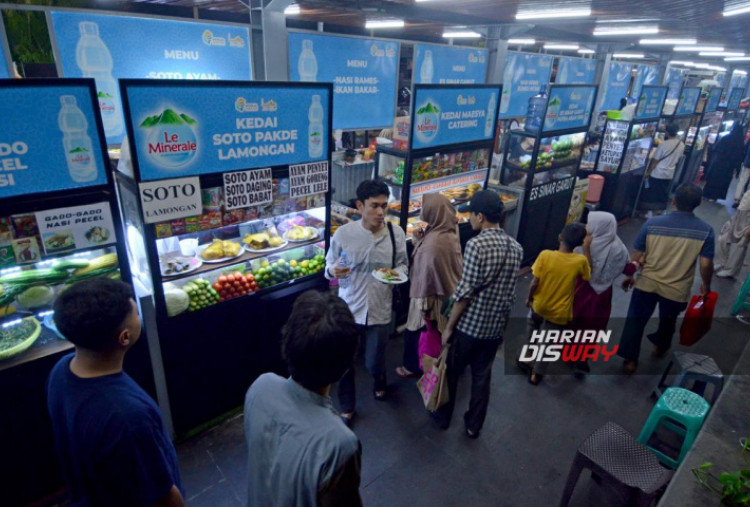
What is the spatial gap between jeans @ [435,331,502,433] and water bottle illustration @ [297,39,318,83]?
361 cm

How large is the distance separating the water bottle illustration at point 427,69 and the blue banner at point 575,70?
13.9 ft

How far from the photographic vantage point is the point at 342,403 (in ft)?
13.4

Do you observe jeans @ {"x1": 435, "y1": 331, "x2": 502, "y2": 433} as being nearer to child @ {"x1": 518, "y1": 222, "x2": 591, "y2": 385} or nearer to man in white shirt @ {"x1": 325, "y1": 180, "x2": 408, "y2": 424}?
man in white shirt @ {"x1": 325, "y1": 180, "x2": 408, "y2": 424}

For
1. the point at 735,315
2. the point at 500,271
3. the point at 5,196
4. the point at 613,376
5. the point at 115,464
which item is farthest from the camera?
A: the point at 735,315

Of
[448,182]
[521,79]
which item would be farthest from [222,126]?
[521,79]

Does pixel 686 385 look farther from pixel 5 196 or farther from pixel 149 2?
pixel 149 2

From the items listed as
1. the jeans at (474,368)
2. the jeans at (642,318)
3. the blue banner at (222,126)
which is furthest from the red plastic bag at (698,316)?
the blue banner at (222,126)

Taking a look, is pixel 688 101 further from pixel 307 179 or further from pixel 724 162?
pixel 307 179

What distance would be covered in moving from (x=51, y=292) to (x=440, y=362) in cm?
298

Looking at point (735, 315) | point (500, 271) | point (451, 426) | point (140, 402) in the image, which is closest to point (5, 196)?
point (140, 402)

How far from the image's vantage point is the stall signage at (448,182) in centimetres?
541

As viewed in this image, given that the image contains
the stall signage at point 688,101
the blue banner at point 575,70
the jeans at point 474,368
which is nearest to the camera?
the jeans at point 474,368

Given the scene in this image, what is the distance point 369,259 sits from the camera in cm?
376

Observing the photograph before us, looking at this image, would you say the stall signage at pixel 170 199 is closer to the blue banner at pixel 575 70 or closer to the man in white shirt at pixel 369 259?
the man in white shirt at pixel 369 259
